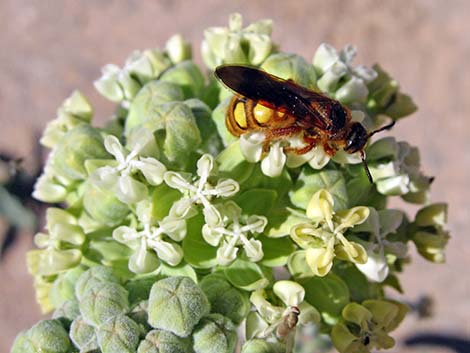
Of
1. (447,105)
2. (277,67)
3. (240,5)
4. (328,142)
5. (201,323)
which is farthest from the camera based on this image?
(240,5)

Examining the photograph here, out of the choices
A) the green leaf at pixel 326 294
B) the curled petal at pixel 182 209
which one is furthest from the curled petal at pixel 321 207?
the curled petal at pixel 182 209

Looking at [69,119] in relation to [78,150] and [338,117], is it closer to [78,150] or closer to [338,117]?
[78,150]

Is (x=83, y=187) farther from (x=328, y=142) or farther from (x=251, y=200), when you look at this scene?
(x=328, y=142)

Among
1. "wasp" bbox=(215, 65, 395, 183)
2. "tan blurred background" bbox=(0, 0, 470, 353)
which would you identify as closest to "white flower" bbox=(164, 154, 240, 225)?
"wasp" bbox=(215, 65, 395, 183)

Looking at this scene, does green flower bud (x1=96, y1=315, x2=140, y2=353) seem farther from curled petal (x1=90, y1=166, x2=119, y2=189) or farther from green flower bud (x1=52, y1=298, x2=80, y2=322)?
curled petal (x1=90, y1=166, x2=119, y2=189)

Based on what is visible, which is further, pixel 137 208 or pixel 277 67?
pixel 277 67

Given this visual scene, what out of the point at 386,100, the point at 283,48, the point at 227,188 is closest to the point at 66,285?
the point at 227,188

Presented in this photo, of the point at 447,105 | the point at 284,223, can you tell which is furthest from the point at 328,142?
the point at 447,105

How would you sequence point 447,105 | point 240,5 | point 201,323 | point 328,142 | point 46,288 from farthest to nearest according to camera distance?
point 240,5 → point 447,105 → point 46,288 → point 328,142 → point 201,323
